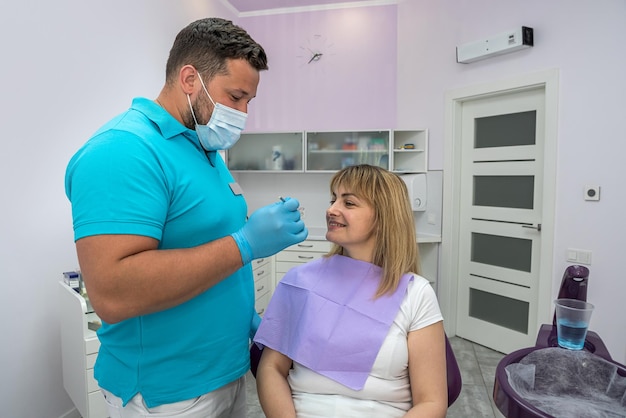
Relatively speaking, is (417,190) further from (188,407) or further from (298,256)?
(188,407)

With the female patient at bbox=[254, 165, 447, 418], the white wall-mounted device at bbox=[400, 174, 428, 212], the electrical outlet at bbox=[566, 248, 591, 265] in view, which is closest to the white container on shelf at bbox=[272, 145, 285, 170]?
the white wall-mounted device at bbox=[400, 174, 428, 212]

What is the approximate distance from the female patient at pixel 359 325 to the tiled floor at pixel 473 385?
5.09ft

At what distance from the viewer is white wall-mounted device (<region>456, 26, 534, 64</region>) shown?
3082mm

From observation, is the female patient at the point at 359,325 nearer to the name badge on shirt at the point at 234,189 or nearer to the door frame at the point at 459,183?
the name badge on shirt at the point at 234,189

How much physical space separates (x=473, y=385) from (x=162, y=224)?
2.81 metres

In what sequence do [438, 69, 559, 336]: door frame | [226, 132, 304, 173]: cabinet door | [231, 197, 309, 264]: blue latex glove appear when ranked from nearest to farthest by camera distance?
[231, 197, 309, 264]: blue latex glove
[438, 69, 559, 336]: door frame
[226, 132, 304, 173]: cabinet door

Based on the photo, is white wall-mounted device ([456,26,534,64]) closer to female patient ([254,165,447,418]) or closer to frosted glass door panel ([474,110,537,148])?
frosted glass door panel ([474,110,537,148])

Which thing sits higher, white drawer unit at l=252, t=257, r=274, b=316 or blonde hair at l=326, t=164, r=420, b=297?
blonde hair at l=326, t=164, r=420, b=297

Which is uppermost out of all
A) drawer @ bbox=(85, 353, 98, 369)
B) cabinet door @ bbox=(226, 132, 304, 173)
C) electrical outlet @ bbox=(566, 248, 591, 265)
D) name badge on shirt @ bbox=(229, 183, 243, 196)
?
cabinet door @ bbox=(226, 132, 304, 173)

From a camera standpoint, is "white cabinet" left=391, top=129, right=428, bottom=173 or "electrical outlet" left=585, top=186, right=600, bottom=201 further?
"white cabinet" left=391, top=129, right=428, bottom=173

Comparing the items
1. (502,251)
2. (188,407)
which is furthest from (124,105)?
(502,251)

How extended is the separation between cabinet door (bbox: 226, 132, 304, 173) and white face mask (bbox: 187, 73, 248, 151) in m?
3.00

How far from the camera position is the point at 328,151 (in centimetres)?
419

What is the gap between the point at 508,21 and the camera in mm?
3252
